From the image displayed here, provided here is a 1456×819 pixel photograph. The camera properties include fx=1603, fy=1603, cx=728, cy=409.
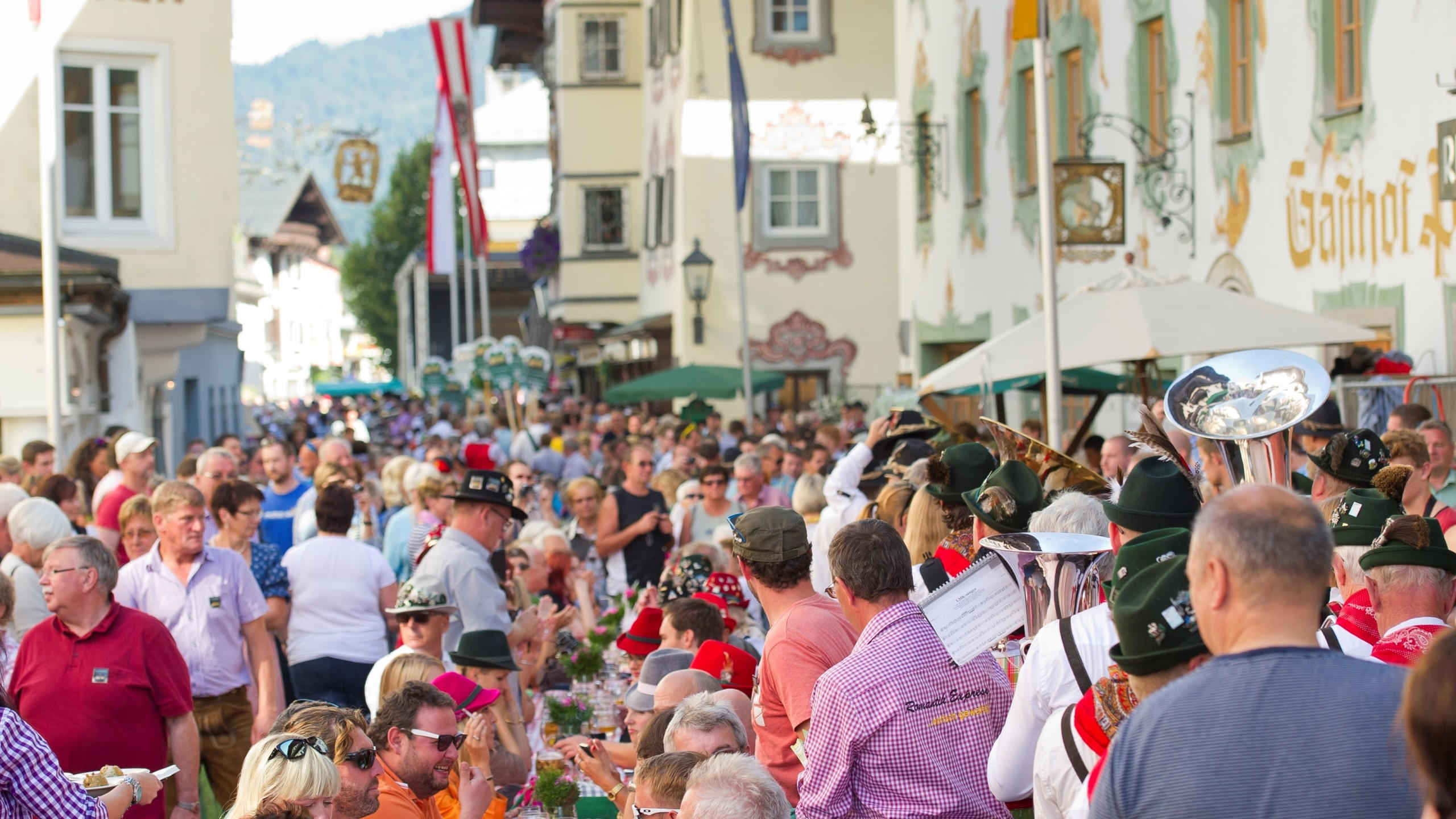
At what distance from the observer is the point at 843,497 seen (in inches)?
347

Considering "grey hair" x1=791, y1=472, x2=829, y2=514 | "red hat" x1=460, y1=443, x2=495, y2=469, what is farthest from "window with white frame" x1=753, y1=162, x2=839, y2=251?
"grey hair" x1=791, y1=472, x2=829, y2=514

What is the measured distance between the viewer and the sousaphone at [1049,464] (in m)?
5.79

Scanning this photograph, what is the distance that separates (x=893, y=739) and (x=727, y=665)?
5.70ft

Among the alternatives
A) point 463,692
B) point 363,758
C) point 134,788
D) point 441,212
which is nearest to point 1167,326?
point 463,692

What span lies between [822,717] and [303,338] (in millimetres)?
84490

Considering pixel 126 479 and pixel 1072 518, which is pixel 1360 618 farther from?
pixel 126 479

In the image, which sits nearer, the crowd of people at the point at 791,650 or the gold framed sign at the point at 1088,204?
the crowd of people at the point at 791,650

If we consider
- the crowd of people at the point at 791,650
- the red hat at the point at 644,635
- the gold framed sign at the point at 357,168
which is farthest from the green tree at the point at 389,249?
the red hat at the point at 644,635

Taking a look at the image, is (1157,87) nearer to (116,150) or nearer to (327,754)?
(116,150)

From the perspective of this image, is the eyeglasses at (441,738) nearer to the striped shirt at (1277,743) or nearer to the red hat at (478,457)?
the striped shirt at (1277,743)

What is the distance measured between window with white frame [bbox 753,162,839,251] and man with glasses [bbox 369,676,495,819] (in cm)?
2577

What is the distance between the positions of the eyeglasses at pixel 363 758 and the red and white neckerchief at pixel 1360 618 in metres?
2.97

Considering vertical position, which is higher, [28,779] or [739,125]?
[739,125]

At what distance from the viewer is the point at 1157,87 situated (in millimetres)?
15430
